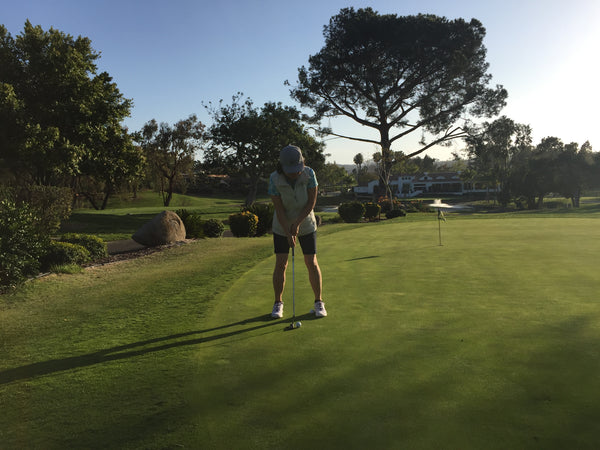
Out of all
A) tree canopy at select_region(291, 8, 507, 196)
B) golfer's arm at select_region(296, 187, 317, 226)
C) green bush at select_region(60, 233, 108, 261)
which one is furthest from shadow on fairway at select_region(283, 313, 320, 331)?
tree canopy at select_region(291, 8, 507, 196)

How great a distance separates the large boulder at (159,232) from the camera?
15188mm

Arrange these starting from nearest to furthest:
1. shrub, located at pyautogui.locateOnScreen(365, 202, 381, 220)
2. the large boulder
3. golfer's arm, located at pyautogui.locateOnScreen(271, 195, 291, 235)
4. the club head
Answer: the club head
golfer's arm, located at pyautogui.locateOnScreen(271, 195, 291, 235)
the large boulder
shrub, located at pyautogui.locateOnScreen(365, 202, 381, 220)

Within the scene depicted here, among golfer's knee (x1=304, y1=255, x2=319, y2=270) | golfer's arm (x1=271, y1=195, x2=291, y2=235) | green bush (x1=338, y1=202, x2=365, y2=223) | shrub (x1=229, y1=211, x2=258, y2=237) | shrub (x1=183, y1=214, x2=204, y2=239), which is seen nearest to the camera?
golfer's arm (x1=271, y1=195, x2=291, y2=235)

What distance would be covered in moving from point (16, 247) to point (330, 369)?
750 cm

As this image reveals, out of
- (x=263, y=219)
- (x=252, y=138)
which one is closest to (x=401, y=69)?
(x=252, y=138)

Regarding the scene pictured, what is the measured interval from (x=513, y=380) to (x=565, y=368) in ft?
1.68

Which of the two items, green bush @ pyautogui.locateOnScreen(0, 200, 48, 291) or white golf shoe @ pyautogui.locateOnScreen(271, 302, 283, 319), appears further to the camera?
green bush @ pyautogui.locateOnScreen(0, 200, 48, 291)

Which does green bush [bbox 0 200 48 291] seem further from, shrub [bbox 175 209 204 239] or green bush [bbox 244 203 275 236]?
green bush [bbox 244 203 275 236]

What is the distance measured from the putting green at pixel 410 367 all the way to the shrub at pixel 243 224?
40.3 ft

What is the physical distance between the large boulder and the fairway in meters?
8.41

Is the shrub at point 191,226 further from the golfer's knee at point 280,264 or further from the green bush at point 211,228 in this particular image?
the golfer's knee at point 280,264

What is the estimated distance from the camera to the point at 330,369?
3436 millimetres

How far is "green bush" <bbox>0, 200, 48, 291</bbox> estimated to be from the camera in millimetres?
7848

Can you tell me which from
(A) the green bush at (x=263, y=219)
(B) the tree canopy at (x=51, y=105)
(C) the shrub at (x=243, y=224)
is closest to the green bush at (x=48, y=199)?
(B) the tree canopy at (x=51, y=105)
